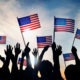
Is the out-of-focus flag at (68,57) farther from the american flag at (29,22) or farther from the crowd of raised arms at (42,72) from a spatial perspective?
the crowd of raised arms at (42,72)

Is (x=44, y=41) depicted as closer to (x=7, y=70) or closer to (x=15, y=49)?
(x=15, y=49)

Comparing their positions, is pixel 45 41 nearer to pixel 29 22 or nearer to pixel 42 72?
pixel 29 22

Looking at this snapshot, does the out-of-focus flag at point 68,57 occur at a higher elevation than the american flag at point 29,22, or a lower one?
lower

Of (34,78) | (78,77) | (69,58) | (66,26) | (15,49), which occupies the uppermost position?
(66,26)

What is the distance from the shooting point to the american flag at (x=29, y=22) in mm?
9992

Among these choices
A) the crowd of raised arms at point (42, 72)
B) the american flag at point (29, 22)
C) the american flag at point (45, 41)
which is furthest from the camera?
the american flag at point (45, 41)

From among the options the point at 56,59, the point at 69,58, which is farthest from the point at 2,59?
the point at 69,58

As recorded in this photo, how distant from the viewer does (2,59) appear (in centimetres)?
527

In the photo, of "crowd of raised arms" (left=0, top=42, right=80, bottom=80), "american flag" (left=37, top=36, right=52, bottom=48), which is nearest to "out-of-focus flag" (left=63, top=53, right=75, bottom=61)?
"american flag" (left=37, top=36, right=52, bottom=48)

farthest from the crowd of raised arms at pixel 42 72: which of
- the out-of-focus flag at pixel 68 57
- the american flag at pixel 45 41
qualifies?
the out-of-focus flag at pixel 68 57

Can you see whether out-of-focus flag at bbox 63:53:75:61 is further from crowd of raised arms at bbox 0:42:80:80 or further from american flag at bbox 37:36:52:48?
crowd of raised arms at bbox 0:42:80:80

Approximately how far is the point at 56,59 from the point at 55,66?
32cm

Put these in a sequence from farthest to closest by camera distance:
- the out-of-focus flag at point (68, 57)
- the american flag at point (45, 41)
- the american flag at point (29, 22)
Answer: the out-of-focus flag at point (68, 57) < the american flag at point (45, 41) < the american flag at point (29, 22)

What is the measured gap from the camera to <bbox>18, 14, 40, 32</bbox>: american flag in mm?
9992
